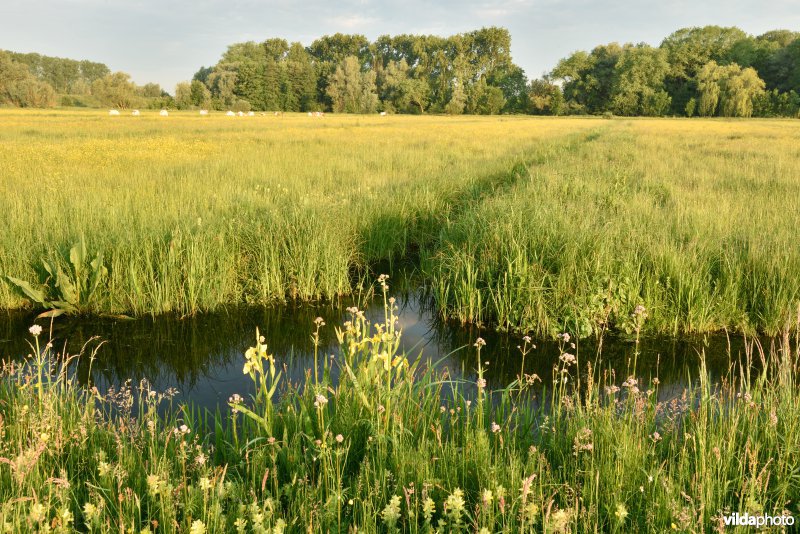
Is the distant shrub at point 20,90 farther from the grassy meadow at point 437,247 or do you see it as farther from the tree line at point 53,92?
the grassy meadow at point 437,247

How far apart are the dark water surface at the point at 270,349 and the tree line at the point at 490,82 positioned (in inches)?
3004

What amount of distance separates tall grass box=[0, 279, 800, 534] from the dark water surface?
1417 mm

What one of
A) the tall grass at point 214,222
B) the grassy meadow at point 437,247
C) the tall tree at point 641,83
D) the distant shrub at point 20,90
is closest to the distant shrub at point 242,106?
the distant shrub at point 20,90

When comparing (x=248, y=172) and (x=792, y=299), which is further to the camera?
(x=248, y=172)

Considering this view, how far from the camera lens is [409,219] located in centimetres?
921

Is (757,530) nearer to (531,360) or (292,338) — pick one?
(531,360)

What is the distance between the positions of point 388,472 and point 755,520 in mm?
1571

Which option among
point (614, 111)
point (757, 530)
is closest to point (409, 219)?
point (757, 530)

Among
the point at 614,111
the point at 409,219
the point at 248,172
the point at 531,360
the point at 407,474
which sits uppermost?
the point at 614,111

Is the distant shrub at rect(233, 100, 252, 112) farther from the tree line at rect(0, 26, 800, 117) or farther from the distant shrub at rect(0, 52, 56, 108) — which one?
the distant shrub at rect(0, 52, 56, 108)

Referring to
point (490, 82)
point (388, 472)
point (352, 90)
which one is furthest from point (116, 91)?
point (388, 472)

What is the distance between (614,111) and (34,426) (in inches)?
3576

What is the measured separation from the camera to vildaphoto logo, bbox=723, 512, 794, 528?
2.17 metres

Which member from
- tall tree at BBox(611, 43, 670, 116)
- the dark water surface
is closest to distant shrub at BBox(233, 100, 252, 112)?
tall tree at BBox(611, 43, 670, 116)
